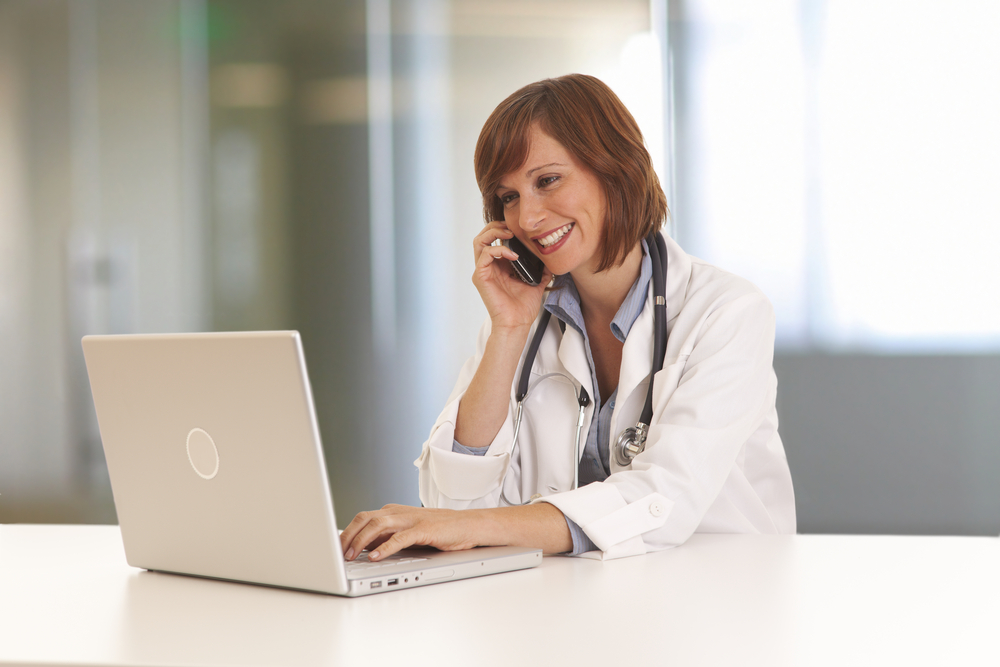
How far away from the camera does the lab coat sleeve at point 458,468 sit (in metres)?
1.64

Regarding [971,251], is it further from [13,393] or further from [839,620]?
[13,393]

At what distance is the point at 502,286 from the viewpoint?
187 centimetres

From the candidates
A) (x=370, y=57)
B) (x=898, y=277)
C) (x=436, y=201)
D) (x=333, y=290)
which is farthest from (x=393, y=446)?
(x=898, y=277)

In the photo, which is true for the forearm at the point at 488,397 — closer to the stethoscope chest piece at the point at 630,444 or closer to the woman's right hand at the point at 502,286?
the woman's right hand at the point at 502,286

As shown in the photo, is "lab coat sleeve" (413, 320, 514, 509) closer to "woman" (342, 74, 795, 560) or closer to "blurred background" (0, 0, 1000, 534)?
"woman" (342, 74, 795, 560)

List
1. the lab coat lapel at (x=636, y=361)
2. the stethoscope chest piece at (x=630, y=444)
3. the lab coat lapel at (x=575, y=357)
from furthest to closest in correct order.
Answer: the lab coat lapel at (x=575, y=357) < the lab coat lapel at (x=636, y=361) < the stethoscope chest piece at (x=630, y=444)

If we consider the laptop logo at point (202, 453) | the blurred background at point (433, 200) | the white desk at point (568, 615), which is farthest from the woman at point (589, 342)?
the blurred background at point (433, 200)

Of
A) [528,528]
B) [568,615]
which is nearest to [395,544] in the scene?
[528,528]

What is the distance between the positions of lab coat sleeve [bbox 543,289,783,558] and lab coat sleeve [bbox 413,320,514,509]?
0.79 ft

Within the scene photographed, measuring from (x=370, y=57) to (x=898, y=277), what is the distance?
249 cm

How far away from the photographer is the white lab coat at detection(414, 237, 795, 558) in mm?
1254

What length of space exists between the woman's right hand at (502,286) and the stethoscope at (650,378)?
49 millimetres

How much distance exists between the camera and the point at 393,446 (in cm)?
382

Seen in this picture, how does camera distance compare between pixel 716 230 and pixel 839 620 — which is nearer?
pixel 839 620
